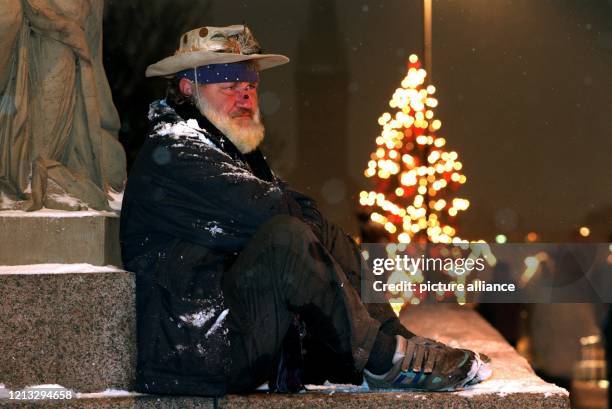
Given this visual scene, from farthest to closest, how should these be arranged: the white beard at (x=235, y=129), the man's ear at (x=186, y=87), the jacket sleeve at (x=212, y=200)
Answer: the man's ear at (x=186, y=87) → the white beard at (x=235, y=129) → the jacket sleeve at (x=212, y=200)

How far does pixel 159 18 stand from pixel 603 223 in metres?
15.5

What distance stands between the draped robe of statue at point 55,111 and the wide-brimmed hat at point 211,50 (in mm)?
432

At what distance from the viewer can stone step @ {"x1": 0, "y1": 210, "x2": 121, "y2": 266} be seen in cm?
454

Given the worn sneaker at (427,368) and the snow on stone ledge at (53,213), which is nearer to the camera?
the worn sneaker at (427,368)

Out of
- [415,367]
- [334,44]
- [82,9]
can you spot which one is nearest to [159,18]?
[82,9]

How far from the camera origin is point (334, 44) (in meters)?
53.1

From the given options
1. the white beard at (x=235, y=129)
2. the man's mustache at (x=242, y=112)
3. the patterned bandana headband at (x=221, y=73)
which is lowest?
the white beard at (x=235, y=129)

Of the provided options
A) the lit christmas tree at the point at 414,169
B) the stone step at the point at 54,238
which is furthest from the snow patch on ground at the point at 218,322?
the lit christmas tree at the point at 414,169

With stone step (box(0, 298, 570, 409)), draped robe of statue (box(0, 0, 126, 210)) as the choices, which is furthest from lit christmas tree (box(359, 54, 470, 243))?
stone step (box(0, 298, 570, 409))

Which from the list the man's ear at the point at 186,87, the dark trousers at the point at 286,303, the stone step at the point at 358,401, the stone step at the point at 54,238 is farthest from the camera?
the man's ear at the point at 186,87

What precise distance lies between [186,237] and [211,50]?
3.02ft

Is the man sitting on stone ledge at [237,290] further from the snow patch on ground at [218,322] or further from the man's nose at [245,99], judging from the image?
the man's nose at [245,99]

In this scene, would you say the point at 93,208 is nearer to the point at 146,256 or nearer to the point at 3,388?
the point at 146,256

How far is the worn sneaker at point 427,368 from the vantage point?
419 cm
